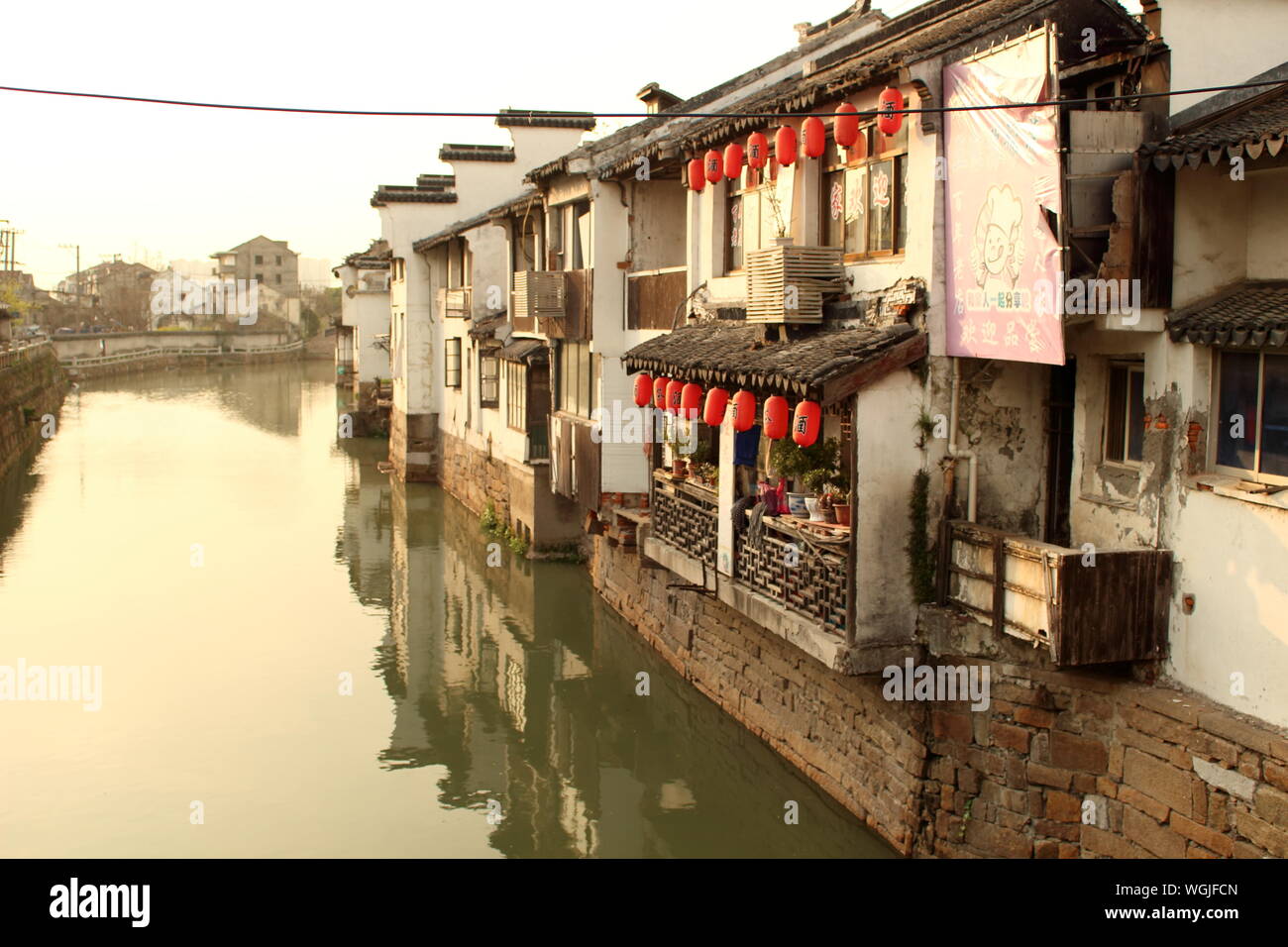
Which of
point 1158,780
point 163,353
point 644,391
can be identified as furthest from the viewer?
point 163,353

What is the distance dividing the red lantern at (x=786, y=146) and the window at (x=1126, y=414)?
4036mm

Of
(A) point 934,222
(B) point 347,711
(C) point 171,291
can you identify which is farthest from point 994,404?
(C) point 171,291

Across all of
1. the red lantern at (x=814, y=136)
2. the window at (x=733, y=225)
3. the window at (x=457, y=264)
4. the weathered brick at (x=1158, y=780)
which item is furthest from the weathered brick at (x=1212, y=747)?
the window at (x=457, y=264)

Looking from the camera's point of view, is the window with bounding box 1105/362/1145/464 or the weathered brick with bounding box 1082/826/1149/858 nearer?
the weathered brick with bounding box 1082/826/1149/858

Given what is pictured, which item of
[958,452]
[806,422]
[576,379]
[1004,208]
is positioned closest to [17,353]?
[576,379]

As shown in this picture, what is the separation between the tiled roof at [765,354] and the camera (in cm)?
1098

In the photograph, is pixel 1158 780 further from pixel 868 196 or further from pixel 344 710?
pixel 344 710

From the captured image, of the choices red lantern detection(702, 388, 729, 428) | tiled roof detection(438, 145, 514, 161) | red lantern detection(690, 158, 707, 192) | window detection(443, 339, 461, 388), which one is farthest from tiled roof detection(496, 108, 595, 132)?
red lantern detection(702, 388, 729, 428)

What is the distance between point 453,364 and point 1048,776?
25017mm

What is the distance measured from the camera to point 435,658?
1944cm

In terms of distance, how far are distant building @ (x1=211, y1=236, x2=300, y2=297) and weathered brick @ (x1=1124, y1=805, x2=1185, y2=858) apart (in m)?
122

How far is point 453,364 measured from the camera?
108 feet

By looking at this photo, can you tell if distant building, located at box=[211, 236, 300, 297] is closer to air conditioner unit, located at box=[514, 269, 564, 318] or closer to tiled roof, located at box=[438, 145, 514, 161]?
tiled roof, located at box=[438, 145, 514, 161]

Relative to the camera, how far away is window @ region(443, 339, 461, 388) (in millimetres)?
32938
